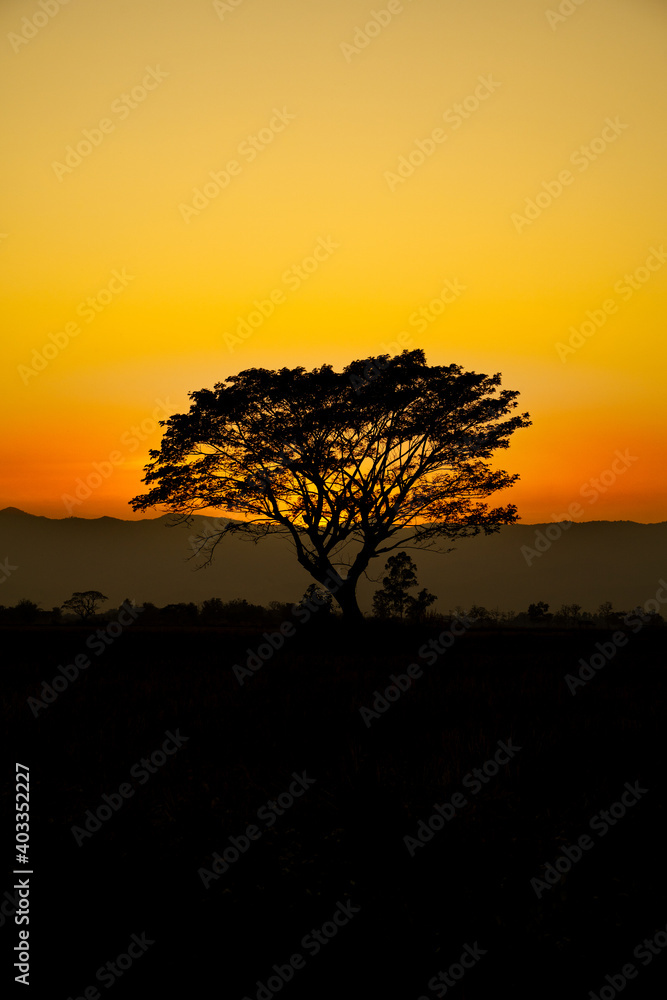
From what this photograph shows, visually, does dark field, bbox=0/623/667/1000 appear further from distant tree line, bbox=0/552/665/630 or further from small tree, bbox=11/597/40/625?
small tree, bbox=11/597/40/625

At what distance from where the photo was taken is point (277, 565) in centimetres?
12875

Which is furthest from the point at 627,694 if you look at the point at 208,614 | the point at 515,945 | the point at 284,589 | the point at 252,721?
the point at 284,589

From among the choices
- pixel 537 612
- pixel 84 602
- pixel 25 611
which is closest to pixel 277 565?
pixel 84 602

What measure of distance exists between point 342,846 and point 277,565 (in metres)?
123

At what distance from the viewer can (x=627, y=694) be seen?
13281 mm

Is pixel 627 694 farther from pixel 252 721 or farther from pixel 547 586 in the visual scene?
pixel 547 586

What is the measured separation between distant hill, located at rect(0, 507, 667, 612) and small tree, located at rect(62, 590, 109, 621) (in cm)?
3812

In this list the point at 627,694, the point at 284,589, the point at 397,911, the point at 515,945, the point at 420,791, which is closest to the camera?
the point at 515,945

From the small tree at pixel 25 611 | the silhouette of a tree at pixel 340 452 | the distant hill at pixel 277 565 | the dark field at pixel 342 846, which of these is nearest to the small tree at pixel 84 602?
the small tree at pixel 25 611

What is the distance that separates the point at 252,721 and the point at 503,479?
26.2 meters

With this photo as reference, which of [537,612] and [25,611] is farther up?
[537,612]

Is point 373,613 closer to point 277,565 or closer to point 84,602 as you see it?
point 84,602

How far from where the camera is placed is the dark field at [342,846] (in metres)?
4.65

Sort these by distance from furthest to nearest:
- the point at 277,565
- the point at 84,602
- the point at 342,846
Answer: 1. the point at 277,565
2. the point at 84,602
3. the point at 342,846
